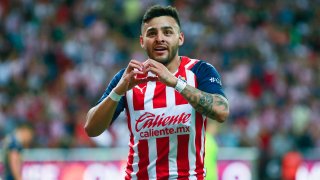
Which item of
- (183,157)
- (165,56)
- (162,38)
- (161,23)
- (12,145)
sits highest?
(161,23)

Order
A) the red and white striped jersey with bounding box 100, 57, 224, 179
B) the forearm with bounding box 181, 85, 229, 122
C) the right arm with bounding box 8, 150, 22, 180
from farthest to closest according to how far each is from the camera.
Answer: the right arm with bounding box 8, 150, 22, 180 < the red and white striped jersey with bounding box 100, 57, 224, 179 < the forearm with bounding box 181, 85, 229, 122

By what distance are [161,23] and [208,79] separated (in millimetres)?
481

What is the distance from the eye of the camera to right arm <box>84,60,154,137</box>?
5547 millimetres

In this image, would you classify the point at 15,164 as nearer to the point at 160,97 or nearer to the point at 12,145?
the point at 12,145

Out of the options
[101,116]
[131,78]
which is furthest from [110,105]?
[131,78]

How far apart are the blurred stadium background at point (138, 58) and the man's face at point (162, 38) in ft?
27.9

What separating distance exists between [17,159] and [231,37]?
9.83 m

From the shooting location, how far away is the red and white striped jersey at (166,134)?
5.84 meters

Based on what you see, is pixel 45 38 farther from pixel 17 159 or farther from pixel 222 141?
pixel 17 159

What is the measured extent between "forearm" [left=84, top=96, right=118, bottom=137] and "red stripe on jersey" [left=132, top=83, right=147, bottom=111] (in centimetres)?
23

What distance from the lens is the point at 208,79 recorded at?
19.4 ft

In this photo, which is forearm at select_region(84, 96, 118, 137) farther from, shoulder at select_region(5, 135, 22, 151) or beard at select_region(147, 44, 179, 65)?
shoulder at select_region(5, 135, 22, 151)

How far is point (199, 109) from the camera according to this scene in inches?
222

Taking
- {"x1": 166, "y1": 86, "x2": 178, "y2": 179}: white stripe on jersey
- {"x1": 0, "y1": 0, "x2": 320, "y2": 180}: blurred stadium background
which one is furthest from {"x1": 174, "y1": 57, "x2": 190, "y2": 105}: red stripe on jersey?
{"x1": 0, "y1": 0, "x2": 320, "y2": 180}: blurred stadium background
